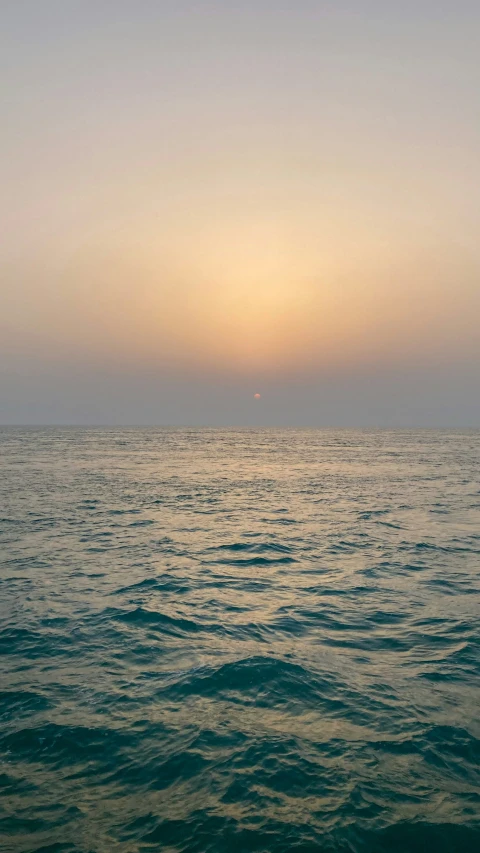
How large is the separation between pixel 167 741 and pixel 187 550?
16224 mm

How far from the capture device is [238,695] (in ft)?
36.6

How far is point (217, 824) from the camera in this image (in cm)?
741

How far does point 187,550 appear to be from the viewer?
2556 centimetres

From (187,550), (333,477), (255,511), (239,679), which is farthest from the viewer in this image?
(333,477)

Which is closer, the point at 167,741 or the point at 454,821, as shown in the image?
the point at 454,821

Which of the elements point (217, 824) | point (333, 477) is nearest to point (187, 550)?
point (217, 824)

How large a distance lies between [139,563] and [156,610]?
6481 mm

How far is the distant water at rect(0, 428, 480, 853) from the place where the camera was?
747cm

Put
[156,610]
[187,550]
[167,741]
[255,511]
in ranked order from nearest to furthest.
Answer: [167,741], [156,610], [187,550], [255,511]

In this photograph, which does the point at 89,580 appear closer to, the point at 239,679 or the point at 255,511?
the point at 239,679

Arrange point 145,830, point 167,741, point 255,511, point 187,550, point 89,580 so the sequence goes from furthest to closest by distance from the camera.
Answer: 1. point 255,511
2. point 187,550
3. point 89,580
4. point 167,741
5. point 145,830

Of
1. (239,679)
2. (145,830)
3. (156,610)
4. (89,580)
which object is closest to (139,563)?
(89,580)

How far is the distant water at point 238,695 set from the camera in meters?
7.47

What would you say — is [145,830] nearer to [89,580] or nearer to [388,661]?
[388,661]
